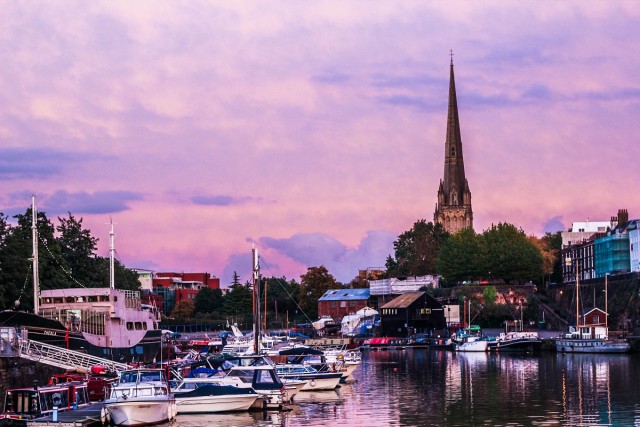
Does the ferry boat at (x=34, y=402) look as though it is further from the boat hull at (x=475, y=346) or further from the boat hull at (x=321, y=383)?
the boat hull at (x=475, y=346)

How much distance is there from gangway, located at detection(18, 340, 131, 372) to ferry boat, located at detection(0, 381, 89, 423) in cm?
986

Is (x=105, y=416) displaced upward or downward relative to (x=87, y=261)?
downward

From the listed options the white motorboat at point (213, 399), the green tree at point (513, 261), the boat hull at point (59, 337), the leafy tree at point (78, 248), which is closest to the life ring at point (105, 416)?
the white motorboat at point (213, 399)

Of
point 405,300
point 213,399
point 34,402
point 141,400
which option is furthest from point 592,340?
point 34,402

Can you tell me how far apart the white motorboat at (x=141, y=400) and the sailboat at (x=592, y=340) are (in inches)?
3063

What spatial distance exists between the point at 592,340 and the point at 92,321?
62336 millimetres

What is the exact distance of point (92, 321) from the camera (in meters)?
86.1

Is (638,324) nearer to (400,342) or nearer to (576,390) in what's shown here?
(400,342)

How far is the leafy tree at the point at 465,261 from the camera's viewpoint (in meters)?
191

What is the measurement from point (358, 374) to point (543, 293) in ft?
302

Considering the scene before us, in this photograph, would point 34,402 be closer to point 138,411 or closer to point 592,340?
point 138,411

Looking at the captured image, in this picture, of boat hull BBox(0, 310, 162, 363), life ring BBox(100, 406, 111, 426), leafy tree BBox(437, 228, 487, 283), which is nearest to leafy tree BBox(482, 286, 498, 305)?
leafy tree BBox(437, 228, 487, 283)

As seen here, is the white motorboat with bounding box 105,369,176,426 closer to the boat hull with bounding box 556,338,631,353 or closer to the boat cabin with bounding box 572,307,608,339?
the boat hull with bounding box 556,338,631,353

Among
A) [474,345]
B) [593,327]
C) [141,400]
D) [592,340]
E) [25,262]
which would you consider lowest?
[141,400]
